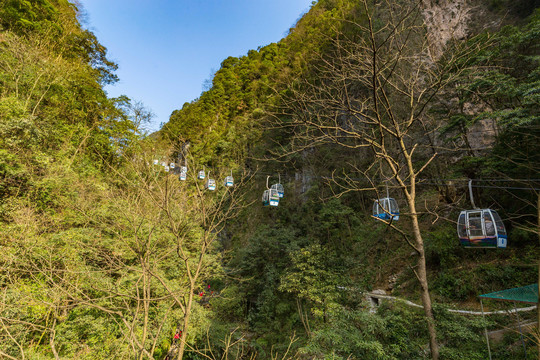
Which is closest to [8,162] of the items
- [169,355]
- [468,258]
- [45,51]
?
[45,51]

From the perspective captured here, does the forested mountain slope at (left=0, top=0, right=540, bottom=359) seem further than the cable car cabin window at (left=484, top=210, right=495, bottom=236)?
No

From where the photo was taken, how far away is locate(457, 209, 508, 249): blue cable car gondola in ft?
14.9

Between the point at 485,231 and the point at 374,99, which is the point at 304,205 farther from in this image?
the point at 374,99

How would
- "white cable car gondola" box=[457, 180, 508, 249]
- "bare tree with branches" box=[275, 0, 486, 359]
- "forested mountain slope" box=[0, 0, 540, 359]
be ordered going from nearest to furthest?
"bare tree with branches" box=[275, 0, 486, 359], "forested mountain slope" box=[0, 0, 540, 359], "white cable car gondola" box=[457, 180, 508, 249]

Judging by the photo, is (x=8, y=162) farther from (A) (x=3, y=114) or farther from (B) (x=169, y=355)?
(B) (x=169, y=355)

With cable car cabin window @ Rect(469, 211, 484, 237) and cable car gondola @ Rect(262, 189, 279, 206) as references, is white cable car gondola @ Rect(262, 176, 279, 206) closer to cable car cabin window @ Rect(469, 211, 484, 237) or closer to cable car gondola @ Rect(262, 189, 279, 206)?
cable car gondola @ Rect(262, 189, 279, 206)

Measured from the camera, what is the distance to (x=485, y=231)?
4.64 m

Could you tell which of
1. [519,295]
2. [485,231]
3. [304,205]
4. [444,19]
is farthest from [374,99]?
[444,19]

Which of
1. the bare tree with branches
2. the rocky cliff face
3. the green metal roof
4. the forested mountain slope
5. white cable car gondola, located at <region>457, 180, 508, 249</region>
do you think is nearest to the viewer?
the bare tree with branches

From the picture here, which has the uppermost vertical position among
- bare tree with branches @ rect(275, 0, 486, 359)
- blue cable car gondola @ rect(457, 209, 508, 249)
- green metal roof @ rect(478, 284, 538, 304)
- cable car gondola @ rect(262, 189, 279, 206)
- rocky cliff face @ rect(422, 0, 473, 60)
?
rocky cliff face @ rect(422, 0, 473, 60)

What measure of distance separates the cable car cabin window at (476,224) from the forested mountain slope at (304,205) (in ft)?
1.94

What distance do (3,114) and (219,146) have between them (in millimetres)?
14786

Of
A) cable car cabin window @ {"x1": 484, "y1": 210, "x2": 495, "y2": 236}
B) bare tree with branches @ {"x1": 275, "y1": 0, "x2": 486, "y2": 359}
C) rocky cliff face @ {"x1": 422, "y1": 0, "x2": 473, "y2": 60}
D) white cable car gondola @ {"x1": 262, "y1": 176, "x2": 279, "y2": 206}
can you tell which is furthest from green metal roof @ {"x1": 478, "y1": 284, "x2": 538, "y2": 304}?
rocky cliff face @ {"x1": 422, "y1": 0, "x2": 473, "y2": 60}

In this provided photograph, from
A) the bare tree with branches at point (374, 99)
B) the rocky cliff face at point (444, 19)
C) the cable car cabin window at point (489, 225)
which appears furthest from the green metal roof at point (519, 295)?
the rocky cliff face at point (444, 19)
